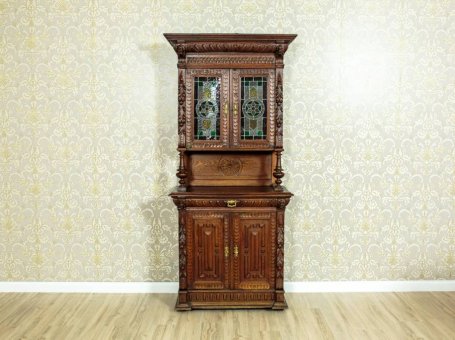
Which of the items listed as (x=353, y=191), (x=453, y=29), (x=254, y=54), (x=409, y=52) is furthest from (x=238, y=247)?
(x=453, y=29)

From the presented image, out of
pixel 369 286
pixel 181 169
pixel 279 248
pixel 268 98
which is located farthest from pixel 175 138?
pixel 369 286

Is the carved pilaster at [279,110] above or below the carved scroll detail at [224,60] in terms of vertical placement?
below

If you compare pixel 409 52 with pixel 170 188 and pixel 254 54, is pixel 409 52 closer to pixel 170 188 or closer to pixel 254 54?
pixel 254 54

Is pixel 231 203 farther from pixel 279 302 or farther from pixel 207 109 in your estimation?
pixel 279 302

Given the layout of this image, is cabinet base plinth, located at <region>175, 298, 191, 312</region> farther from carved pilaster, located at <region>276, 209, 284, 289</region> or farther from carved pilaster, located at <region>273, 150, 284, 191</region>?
carved pilaster, located at <region>273, 150, 284, 191</region>

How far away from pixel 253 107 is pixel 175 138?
0.77 meters

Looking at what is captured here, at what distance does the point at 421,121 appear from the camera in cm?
427

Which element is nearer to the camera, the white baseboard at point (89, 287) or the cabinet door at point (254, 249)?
the cabinet door at point (254, 249)

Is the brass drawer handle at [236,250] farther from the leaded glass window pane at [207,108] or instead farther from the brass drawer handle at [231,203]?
the leaded glass window pane at [207,108]

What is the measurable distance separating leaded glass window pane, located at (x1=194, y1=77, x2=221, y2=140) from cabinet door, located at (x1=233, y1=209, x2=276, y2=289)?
695mm

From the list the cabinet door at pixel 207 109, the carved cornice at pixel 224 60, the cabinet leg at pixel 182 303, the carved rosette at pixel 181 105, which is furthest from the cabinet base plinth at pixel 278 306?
the carved cornice at pixel 224 60

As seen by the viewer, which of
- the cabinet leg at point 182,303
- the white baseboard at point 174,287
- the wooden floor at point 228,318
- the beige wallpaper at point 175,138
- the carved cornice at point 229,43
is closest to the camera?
the wooden floor at point 228,318

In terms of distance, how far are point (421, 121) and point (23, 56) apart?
347 cm

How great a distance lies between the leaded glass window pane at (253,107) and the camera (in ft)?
12.8
